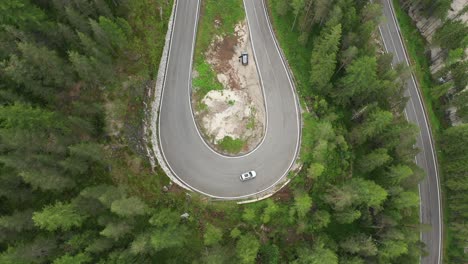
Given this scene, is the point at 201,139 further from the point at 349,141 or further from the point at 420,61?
the point at 420,61

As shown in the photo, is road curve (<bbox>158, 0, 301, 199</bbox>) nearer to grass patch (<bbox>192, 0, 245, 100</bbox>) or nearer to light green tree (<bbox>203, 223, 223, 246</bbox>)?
grass patch (<bbox>192, 0, 245, 100</bbox>)

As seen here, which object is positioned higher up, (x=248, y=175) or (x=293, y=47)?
(x=293, y=47)

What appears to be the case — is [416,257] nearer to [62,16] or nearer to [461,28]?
[461,28]

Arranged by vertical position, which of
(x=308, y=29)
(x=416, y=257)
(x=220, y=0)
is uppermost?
(x=220, y=0)

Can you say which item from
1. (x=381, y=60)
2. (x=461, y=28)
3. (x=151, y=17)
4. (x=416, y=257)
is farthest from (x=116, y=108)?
(x=461, y=28)

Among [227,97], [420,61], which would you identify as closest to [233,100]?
[227,97]

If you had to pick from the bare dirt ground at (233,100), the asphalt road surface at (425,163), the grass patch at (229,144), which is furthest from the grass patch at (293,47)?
the asphalt road surface at (425,163)

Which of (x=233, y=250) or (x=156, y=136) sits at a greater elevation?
(x=156, y=136)
